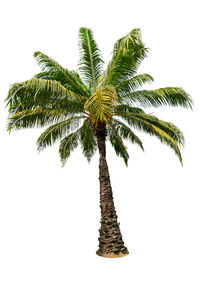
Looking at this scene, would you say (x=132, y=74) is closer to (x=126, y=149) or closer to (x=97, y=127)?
(x=97, y=127)

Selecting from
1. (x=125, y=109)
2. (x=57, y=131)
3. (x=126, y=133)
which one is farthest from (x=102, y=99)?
(x=126, y=133)

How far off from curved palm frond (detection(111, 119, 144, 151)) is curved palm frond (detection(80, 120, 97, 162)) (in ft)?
3.20

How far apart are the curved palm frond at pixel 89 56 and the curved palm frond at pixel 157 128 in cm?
182

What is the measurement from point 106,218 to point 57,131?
3.58 m

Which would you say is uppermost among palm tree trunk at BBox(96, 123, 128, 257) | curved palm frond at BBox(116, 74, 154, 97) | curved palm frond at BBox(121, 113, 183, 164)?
curved palm frond at BBox(116, 74, 154, 97)

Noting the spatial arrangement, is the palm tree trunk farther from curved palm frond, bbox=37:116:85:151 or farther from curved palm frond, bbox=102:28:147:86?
curved palm frond, bbox=102:28:147:86

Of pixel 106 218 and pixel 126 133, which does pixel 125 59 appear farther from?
pixel 106 218

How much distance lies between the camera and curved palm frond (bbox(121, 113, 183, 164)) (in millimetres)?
9424

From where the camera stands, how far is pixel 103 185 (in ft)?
35.6

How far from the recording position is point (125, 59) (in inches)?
385

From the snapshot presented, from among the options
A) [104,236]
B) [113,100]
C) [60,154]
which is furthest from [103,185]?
[113,100]

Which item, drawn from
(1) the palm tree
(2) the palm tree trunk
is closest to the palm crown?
(1) the palm tree

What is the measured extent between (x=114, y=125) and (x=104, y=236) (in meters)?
4.15

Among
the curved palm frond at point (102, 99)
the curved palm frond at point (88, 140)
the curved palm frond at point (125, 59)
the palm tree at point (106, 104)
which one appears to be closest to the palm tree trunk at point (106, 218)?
the palm tree at point (106, 104)
